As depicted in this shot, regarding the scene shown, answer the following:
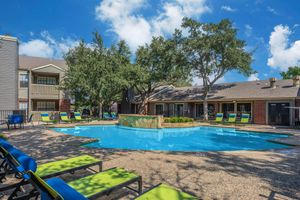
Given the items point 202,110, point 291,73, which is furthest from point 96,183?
point 291,73

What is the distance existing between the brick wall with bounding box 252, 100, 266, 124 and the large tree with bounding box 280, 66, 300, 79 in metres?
35.5

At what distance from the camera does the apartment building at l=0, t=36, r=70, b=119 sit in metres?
17.2

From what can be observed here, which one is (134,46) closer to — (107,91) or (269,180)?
(107,91)

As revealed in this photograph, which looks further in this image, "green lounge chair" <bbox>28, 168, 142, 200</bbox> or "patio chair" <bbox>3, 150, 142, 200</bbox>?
"patio chair" <bbox>3, 150, 142, 200</bbox>

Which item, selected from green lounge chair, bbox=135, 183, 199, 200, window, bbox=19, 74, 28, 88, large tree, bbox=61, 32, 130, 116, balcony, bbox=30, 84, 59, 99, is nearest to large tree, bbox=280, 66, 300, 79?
large tree, bbox=61, 32, 130, 116

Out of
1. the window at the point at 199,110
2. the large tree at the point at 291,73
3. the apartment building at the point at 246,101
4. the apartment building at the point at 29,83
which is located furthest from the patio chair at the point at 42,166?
the large tree at the point at 291,73

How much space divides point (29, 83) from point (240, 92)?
23.9 m

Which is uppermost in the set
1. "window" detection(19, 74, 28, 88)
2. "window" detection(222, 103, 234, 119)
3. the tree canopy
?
the tree canopy

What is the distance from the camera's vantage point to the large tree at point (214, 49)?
20922 millimetres

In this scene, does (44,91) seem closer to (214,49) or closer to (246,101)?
(214,49)

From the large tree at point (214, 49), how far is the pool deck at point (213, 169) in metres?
15.2

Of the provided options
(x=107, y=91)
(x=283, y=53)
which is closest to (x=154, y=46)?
(x=107, y=91)

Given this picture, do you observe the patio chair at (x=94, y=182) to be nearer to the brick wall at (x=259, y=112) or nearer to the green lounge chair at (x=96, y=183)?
the green lounge chair at (x=96, y=183)

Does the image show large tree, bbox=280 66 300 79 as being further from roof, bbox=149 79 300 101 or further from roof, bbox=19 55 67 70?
roof, bbox=19 55 67 70
